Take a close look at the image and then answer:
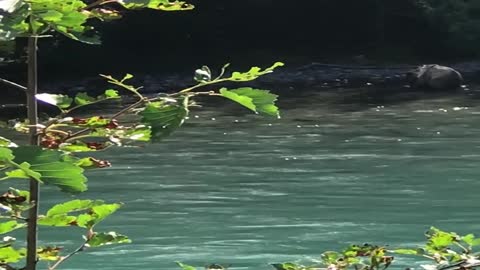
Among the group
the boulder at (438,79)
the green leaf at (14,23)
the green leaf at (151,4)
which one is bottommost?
the green leaf at (14,23)

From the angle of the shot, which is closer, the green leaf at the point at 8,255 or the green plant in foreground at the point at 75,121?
the green plant in foreground at the point at 75,121

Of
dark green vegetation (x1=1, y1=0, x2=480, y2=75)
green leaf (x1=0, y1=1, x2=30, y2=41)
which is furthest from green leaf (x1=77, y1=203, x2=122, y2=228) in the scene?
dark green vegetation (x1=1, y1=0, x2=480, y2=75)

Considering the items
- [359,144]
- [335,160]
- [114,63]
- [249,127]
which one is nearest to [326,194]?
[335,160]

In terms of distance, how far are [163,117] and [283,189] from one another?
27.8 ft

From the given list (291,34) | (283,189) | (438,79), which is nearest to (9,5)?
(283,189)

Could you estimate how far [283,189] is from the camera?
10078 mm

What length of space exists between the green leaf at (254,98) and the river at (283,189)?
4701 millimetres

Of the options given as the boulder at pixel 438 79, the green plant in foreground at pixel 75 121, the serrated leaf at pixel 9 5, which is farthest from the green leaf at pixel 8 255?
the boulder at pixel 438 79

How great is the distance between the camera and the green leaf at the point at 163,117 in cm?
162

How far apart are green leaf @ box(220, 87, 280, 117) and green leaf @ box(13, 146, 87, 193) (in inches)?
13.1

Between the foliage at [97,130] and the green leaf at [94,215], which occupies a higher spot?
the foliage at [97,130]

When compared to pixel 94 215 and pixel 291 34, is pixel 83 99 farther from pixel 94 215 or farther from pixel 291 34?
pixel 291 34

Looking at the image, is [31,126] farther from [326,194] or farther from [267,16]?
[267,16]

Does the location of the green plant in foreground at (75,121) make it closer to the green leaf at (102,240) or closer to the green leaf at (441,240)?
the green leaf at (102,240)
